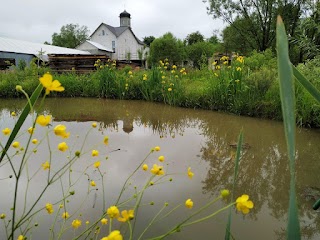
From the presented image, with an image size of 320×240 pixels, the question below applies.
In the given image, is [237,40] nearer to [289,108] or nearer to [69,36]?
[289,108]

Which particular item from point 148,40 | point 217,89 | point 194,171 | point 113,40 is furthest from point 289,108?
point 148,40

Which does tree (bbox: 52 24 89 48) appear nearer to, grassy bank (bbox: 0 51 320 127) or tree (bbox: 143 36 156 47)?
tree (bbox: 143 36 156 47)

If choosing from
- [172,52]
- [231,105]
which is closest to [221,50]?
[172,52]

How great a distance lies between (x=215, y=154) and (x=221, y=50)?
20096 mm

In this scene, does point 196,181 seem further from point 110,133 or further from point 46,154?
point 110,133

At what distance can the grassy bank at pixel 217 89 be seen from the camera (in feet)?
12.8

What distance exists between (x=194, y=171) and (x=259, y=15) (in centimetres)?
1818

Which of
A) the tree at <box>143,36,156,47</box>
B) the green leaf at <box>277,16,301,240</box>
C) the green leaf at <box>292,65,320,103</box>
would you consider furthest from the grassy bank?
the tree at <box>143,36,156,47</box>

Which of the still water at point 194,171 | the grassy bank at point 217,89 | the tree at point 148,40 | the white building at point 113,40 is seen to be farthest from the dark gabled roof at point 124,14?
the still water at point 194,171

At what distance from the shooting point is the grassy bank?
389cm

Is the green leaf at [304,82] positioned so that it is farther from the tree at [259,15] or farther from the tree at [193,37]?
the tree at [193,37]

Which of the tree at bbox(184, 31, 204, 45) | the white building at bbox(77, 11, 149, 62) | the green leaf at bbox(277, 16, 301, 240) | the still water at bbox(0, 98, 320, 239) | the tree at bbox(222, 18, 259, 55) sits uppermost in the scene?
the tree at bbox(184, 31, 204, 45)

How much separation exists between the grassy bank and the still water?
0.32 m

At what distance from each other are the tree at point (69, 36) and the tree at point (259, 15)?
3140 centimetres
